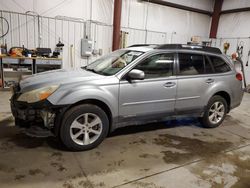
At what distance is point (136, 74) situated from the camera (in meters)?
2.86

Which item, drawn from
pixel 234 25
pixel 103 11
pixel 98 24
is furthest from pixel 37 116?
pixel 234 25

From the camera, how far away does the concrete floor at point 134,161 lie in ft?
7.40

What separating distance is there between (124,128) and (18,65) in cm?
414

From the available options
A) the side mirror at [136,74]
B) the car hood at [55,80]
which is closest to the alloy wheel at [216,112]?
the side mirror at [136,74]

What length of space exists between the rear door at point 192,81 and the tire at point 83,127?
1.31 meters

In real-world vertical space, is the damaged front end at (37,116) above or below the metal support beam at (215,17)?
below

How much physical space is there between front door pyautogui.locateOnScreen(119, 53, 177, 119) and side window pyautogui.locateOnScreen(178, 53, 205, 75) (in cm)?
18

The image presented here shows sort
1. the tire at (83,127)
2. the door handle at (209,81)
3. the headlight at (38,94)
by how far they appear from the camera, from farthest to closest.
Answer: the door handle at (209,81) < the tire at (83,127) < the headlight at (38,94)

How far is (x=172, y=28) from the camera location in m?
8.98

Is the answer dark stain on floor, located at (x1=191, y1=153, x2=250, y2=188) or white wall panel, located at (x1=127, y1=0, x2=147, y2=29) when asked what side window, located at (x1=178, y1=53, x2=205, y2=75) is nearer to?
dark stain on floor, located at (x1=191, y1=153, x2=250, y2=188)

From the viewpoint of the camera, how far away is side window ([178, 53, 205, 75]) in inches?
134

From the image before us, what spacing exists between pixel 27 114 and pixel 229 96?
3.40 metres

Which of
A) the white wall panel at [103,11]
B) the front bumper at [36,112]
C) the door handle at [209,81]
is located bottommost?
the front bumper at [36,112]

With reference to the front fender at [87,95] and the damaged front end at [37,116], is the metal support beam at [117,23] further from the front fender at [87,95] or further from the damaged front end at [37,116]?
the damaged front end at [37,116]
